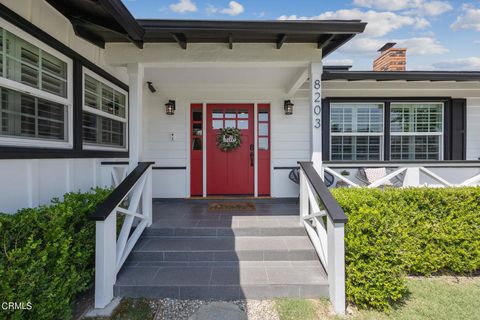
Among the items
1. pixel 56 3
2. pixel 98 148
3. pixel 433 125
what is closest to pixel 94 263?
pixel 98 148

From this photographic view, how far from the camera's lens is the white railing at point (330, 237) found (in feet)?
8.11

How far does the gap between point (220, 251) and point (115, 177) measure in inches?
75.6

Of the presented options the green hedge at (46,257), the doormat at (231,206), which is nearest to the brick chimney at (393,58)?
the doormat at (231,206)

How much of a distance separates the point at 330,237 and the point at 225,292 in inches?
46.3

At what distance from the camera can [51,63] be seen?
9.18ft

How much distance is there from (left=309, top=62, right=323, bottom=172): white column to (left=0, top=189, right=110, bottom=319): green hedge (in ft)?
8.89

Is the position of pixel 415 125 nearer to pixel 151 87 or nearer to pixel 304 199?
pixel 304 199

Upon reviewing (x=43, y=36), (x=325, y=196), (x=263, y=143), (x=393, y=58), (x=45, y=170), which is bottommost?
(x=325, y=196)

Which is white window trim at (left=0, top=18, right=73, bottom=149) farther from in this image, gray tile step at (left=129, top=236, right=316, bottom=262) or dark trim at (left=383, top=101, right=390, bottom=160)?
dark trim at (left=383, top=101, right=390, bottom=160)

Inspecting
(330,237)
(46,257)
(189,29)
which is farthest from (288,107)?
(46,257)

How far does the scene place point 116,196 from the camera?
2738 millimetres

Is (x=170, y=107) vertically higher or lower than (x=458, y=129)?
higher

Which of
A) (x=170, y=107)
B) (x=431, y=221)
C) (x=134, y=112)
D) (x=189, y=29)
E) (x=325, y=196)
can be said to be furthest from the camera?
(x=170, y=107)

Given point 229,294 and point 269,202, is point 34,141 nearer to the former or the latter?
point 229,294
